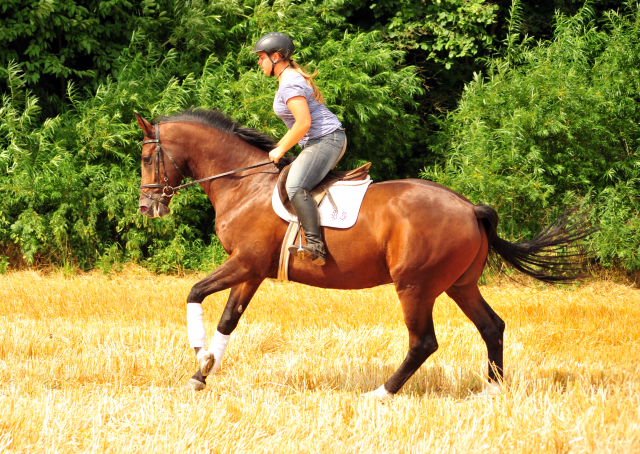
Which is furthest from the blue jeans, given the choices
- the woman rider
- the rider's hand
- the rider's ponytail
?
the rider's ponytail

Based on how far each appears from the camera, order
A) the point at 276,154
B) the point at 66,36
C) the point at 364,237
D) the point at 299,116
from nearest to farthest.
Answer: the point at 299,116, the point at 364,237, the point at 276,154, the point at 66,36

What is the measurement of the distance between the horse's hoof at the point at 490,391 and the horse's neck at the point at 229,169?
7.60ft

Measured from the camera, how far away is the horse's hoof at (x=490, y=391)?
474cm

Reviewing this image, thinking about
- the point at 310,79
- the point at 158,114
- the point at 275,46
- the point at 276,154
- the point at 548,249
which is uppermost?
the point at 275,46

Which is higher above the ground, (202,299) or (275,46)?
(275,46)

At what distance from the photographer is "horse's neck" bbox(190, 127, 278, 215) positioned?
17.1ft

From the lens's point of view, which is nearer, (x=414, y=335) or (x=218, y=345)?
(x=414, y=335)

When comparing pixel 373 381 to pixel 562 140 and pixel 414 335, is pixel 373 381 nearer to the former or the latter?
pixel 414 335

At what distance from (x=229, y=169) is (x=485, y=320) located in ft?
8.18

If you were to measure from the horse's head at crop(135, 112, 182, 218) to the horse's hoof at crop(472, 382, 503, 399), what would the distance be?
115 inches

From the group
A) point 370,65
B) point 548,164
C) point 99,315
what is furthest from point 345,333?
point 370,65

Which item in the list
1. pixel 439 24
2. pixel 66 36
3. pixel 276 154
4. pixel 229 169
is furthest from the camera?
pixel 439 24

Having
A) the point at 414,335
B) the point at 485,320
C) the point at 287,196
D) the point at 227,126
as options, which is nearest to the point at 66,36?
the point at 227,126

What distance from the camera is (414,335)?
4934mm
